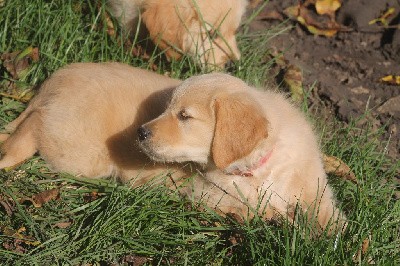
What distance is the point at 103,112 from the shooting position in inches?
154

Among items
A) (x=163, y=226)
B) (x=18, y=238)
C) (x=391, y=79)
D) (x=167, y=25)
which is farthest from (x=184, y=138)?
(x=391, y=79)

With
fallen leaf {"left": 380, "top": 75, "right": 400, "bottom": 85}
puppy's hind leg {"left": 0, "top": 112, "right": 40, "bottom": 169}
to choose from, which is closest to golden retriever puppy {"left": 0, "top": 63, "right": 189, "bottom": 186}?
puppy's hind leg {"left": 0, "top": 112, "right": 40, "bottom": 169}

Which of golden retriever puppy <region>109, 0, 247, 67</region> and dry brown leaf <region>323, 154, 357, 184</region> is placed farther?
golden retriever puppy <region>109, 0, 247, 67</region>

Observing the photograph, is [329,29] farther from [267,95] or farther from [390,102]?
[267,95]

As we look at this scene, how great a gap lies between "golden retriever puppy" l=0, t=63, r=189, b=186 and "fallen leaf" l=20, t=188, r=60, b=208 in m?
0.20

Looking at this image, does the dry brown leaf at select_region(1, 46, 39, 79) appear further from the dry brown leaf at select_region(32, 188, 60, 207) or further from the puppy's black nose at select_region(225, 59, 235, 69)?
the puppy's black nose at select_region(225, 59, 235, 69)

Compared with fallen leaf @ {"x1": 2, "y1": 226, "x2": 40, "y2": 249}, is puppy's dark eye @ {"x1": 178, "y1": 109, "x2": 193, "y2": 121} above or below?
above

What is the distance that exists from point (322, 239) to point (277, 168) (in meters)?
0.58

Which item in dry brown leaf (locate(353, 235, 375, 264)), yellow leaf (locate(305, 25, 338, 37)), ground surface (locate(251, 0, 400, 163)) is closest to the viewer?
dry brown leaf (locate(353, 235, 375, 264))

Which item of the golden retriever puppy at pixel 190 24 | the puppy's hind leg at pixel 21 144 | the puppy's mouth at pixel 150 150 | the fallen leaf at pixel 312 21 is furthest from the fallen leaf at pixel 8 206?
the fallen leaf at pixel 312 21

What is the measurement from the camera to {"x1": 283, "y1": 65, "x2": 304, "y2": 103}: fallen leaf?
4832 mm

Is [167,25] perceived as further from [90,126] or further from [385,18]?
[385,18]

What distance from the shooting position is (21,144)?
3.89m

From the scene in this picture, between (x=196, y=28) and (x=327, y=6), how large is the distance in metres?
1.45
